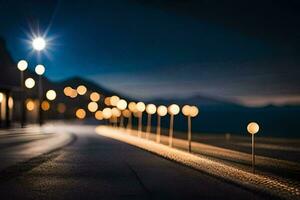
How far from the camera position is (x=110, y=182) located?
13.8 m

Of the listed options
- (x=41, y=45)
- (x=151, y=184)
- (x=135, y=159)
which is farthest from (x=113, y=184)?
(x=41, y=45)

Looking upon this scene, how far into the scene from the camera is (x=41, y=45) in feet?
153

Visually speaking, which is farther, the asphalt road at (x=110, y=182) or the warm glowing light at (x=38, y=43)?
the warm glowing light at (x=38, y=43)

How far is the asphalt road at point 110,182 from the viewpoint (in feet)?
38.1

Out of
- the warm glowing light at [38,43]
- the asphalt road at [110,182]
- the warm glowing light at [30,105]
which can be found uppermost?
the warm glowing light at [38,43]

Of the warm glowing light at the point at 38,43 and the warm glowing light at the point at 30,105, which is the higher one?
the warm glowing light at the point at 38,43

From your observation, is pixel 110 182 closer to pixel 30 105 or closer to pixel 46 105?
pixel 30 105

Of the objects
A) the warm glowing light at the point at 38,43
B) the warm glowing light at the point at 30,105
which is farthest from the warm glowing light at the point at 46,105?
the warm glowing light at the point at 38,43

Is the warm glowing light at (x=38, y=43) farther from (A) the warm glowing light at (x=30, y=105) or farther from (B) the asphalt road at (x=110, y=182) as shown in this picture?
(A) the warm glowing light at (x=30, y=105)

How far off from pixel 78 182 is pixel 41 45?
114 feet

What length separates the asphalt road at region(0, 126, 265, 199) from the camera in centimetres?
1162

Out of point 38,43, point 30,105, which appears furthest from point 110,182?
point 30,105

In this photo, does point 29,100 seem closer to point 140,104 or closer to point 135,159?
point 140,104

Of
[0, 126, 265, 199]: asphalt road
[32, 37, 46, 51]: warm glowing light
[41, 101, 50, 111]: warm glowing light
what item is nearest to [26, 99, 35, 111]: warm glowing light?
[41, 101, 50, 111]: warm glowing light
